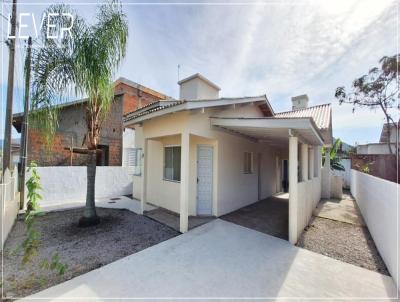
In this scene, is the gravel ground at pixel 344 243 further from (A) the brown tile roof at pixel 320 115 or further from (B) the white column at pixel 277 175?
(B) the white column at pixel 277 175

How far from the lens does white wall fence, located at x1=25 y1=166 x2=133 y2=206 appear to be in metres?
9.84

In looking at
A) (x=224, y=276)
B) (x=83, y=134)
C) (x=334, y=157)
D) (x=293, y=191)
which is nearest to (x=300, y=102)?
(x=334, y=157)

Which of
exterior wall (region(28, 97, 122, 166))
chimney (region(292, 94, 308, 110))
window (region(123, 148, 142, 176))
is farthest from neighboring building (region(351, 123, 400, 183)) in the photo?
exterior wall (region(28, 97, 122, 166))

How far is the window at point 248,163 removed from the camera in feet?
32.4

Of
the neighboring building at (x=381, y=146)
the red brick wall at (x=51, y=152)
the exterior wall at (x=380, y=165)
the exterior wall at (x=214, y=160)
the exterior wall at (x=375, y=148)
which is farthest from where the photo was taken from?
the exterior wall at (x=375, y=148)

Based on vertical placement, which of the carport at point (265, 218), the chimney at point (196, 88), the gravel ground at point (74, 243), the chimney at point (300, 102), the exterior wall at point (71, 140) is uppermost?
the chimney at point (300, 102)

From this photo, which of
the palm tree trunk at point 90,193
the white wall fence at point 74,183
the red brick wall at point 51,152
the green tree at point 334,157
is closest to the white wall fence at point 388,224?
the palm tree trunk at point 90,193

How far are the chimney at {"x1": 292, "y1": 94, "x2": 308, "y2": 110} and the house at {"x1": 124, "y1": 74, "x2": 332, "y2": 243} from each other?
14.4 feet

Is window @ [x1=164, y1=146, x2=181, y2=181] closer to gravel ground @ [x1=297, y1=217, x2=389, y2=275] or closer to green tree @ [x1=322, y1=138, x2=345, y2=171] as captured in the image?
gravel ground @ [x1=297, y1=217, x2=389, y2=275]

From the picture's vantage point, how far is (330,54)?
8.42 m

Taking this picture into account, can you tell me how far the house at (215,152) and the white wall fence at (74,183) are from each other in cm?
150

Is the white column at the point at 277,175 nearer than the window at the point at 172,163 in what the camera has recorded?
No

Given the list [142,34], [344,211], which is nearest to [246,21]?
[142,34]

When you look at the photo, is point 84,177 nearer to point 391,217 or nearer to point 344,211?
point 391,217
